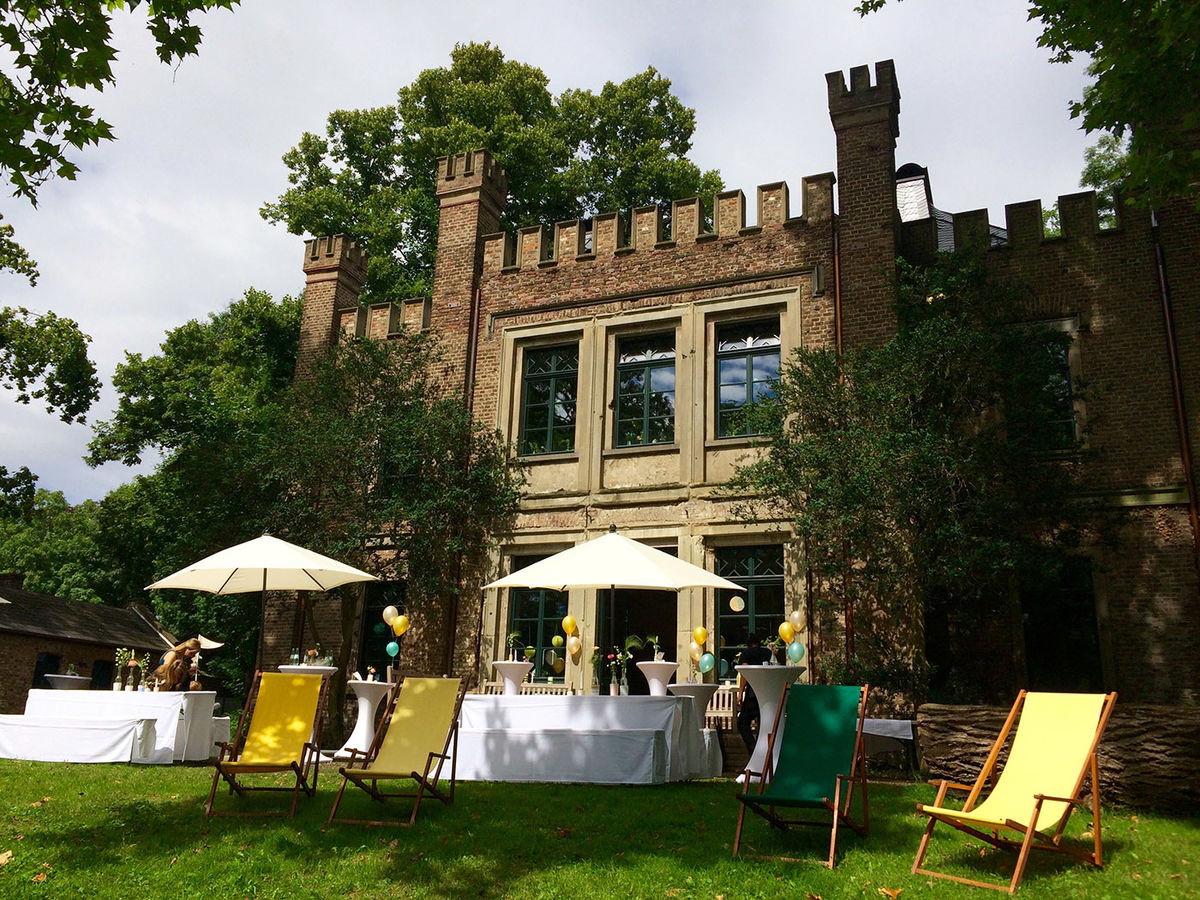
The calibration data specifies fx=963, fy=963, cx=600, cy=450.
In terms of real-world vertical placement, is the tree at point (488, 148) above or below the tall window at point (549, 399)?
above

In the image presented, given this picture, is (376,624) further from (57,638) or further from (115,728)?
(57,638)

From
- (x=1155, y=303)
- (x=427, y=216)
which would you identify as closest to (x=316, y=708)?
(x=1155, y=303)

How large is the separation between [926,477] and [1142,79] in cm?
461

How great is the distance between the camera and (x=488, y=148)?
81.9 ft

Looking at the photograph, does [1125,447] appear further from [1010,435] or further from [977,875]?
[977,875]

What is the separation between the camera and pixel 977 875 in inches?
210

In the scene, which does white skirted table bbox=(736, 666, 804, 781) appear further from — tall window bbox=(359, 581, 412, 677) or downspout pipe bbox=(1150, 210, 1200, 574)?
tall window bbox=(359, 581, 412, 677)

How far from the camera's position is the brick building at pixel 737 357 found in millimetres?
12109

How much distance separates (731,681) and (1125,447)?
5895 millimetres

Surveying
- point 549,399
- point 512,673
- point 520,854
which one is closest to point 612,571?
point 512,673

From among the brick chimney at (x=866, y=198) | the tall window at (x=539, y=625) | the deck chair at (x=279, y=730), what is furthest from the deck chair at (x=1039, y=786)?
the tall window at (x=539, y=625)

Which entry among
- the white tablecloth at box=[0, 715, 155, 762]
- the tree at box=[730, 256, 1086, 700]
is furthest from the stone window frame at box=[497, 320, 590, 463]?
the white tablecloth at box=[0, 715, 155, 762]

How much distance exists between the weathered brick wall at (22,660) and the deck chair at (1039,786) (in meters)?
21.2

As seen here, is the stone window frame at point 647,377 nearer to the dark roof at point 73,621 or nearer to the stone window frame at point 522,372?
the stone window frame at point 522,372
